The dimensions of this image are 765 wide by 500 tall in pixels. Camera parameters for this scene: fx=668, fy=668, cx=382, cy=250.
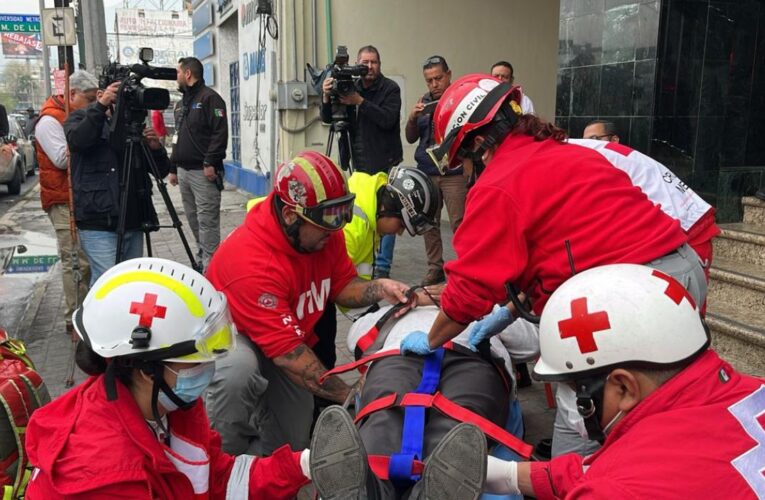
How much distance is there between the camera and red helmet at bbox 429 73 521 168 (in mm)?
2549

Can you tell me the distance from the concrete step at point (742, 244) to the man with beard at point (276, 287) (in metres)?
2.96

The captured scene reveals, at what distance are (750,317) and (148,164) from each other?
435cm

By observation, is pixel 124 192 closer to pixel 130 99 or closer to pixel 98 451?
A: pixel 130 99

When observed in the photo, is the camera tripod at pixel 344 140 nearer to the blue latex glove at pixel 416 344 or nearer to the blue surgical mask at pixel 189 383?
the blue latex glove at pixel 416 344

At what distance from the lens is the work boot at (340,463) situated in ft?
6.27

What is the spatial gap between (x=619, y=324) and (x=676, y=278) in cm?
92

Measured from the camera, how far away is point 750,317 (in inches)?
172

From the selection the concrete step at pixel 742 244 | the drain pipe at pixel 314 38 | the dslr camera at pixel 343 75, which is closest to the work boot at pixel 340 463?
the concrete step at pixel 742 244

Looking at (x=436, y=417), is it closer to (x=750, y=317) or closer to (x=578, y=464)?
(x=578, y=464)

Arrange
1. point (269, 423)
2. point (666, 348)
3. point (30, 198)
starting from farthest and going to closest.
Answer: point (30, 198), point (269, 423), point (666, 348)

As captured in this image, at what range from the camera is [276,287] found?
2977 mm

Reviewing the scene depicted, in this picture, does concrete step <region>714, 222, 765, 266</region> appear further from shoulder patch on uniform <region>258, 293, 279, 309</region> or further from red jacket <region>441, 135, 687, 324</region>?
shoulder patch on uniform <region>258, 293, 279, 309</region>

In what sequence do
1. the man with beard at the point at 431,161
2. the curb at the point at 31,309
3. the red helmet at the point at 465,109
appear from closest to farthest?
the red helmet at the point at 465,109
the curb at the point at 31,309
the man with beard at the point at 431,161

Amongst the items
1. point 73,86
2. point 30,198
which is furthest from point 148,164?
point 30,198
